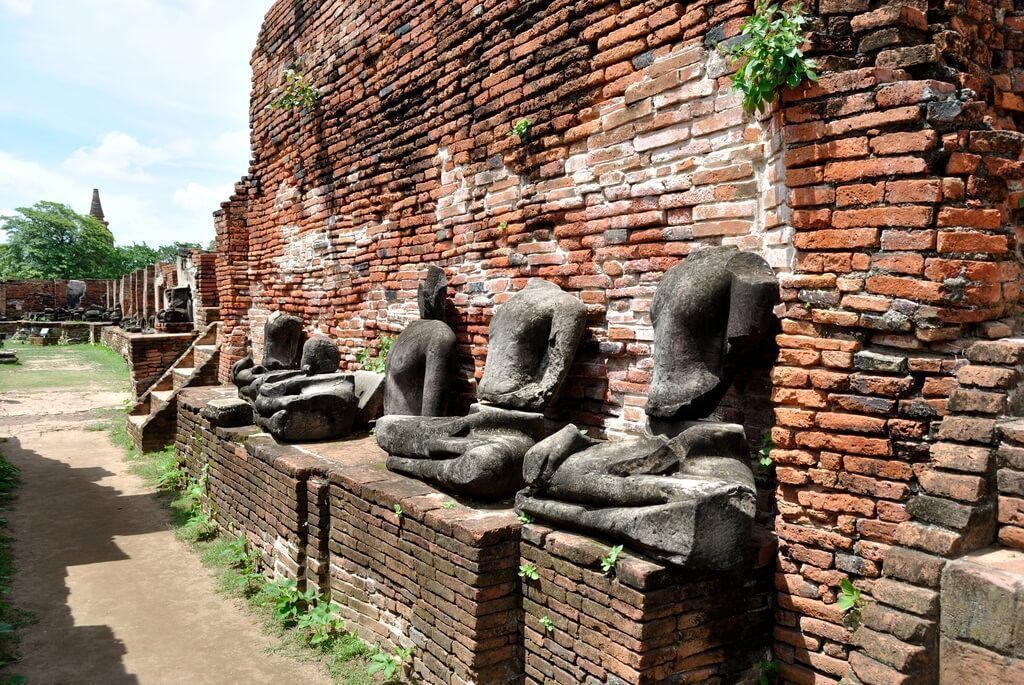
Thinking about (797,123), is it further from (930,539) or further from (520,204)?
(520,204)

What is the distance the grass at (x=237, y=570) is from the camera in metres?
3.98

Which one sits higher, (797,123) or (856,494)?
(797,123)

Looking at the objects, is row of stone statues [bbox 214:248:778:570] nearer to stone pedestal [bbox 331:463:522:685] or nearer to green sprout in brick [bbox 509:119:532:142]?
stone pedestal [bbox 331:463:522:685]

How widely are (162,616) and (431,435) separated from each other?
7.50 feet

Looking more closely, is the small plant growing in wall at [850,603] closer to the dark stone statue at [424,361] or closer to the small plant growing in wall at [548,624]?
the small plant growing in wall at [548,624]

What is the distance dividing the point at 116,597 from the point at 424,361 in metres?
2.72

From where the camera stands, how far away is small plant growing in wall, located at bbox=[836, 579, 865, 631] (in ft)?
9.07

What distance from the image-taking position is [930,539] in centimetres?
243

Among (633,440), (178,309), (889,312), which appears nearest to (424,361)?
(633,440)

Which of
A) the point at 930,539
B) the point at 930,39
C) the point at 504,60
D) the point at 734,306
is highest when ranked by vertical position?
the point at 504,60

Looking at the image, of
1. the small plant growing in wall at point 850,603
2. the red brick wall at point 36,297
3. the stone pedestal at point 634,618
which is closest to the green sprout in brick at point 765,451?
the stone pedestal at point 634,618

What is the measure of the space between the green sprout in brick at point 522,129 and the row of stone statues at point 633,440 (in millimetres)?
1031

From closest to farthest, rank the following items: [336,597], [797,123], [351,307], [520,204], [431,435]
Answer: [797,123] → [431,435] → [336,597] → [520,204] → [351,307]

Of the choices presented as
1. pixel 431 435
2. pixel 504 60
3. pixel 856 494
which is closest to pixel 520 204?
pixel 504 60
